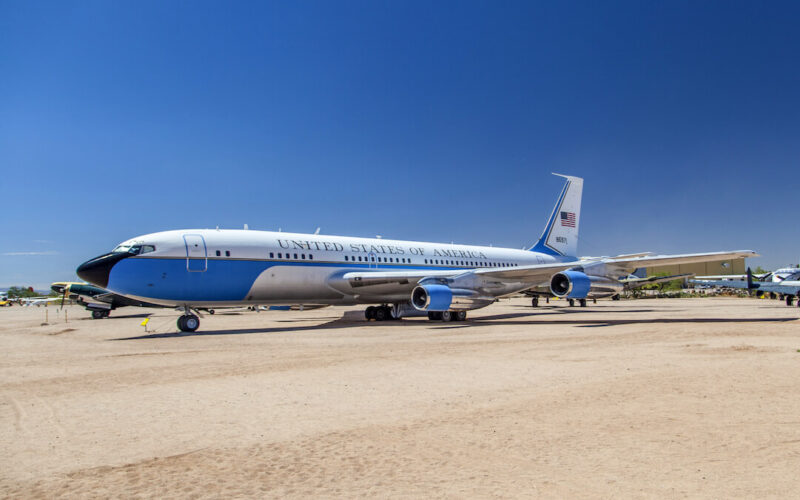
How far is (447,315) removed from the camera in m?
21.9

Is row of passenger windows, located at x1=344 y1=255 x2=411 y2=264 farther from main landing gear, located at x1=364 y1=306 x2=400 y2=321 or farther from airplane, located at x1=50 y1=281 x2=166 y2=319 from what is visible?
airplane, located at x1=50 y1=281 x2=166 y2=319

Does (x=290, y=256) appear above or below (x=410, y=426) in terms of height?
above

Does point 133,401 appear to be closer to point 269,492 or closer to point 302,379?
point 302,379

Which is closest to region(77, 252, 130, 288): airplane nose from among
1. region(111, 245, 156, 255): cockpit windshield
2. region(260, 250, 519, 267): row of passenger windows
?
region(111, 245, 156, 255): cockpit windshield

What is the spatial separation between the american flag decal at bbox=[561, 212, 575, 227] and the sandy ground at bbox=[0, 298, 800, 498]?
71.9 ft

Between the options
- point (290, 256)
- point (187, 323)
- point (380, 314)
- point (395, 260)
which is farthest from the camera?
point (380, 314)

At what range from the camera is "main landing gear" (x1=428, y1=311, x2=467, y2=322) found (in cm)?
2191

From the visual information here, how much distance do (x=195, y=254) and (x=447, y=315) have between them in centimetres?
1004

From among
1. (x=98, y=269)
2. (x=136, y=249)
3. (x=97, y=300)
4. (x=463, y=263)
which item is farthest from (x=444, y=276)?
(x=97, y=300)

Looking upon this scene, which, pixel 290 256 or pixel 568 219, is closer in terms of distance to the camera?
pixel 290 256

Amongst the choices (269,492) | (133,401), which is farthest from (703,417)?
(133,401)

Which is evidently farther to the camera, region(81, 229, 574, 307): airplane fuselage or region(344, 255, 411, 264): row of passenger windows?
region(344, 255, 411, 264): row of passenger windows

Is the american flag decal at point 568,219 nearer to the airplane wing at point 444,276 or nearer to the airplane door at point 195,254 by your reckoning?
the airplane wing at point 444,276

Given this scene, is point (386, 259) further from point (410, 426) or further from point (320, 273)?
point (410, 426)
